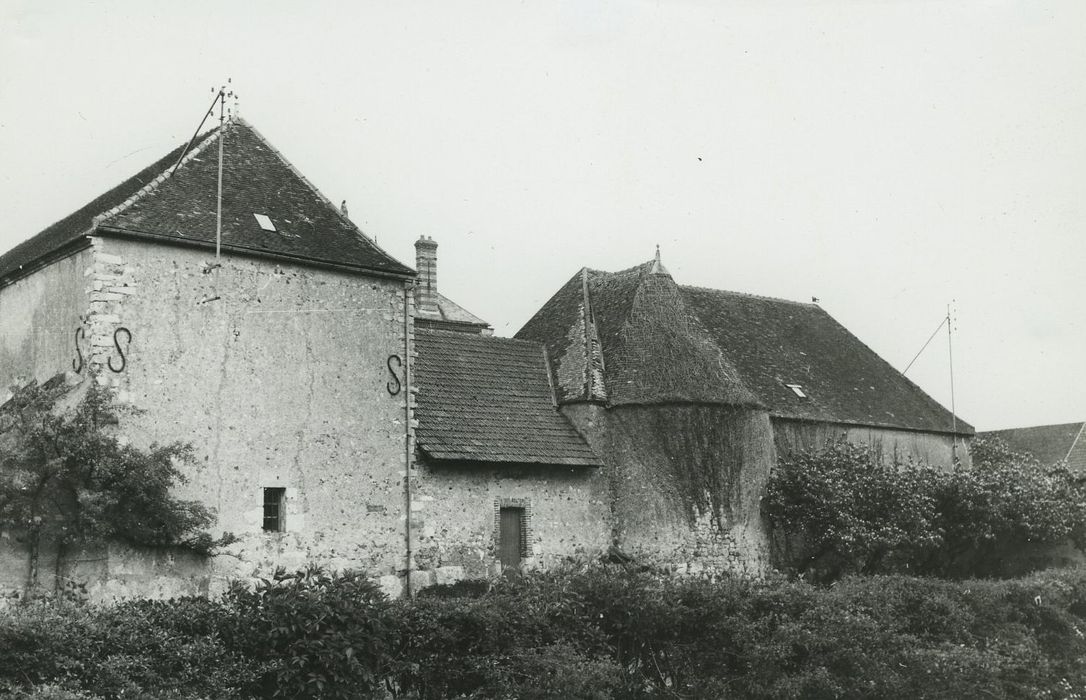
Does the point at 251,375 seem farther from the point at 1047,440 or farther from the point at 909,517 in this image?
the point at 1047,440

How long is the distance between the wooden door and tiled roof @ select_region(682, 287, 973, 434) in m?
7.94

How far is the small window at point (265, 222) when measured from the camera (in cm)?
2045

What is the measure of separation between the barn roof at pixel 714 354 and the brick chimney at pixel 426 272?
6648 mm

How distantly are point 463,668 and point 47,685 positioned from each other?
15.7ft

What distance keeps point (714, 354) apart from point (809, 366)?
6350 mm

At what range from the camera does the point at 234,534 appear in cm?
1877

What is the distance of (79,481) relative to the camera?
54.6ft

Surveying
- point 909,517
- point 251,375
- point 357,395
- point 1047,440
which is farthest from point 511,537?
point 1047,440

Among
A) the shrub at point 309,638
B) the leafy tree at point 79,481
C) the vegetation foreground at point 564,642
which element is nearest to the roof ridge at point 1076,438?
the vegetation foreground at point 564,642

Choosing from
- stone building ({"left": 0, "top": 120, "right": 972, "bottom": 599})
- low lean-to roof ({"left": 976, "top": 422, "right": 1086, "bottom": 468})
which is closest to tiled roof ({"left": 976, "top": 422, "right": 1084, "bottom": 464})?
low lean-to roof ({"left": 976, "top": 422, "right": 1086, "bottom": 468})

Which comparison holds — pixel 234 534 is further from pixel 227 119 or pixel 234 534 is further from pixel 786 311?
pixel 786 311

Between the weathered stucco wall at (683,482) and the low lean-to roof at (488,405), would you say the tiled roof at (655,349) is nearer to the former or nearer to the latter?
the weathered stucco wall at (683,482)

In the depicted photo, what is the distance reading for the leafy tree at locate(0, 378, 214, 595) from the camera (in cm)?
1633

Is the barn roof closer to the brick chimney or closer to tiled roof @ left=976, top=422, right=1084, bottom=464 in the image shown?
the brick chimney
